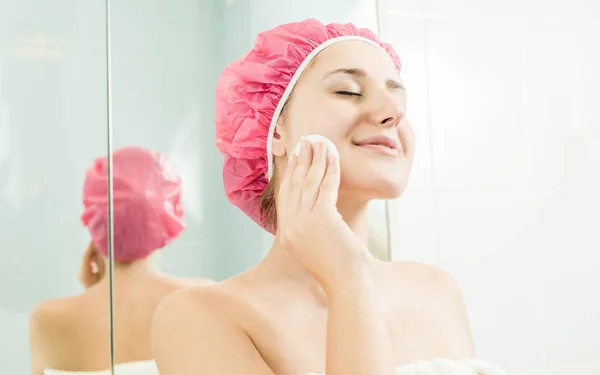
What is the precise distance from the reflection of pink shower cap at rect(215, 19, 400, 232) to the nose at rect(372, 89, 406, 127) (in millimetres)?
117

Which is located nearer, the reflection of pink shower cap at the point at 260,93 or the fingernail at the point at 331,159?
the fingernail at the point at 331,159

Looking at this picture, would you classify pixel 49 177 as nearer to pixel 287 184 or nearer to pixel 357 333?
pixel 287 184

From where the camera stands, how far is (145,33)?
110 centimetres

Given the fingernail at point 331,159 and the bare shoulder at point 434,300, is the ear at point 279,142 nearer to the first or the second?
the fingernail at point 331,159

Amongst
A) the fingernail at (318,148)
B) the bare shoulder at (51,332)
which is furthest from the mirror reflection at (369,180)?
the bare shoulder at (51,332)

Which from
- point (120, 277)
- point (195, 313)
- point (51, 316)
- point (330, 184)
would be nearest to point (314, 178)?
point (330, 184)

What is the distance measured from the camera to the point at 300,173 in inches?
35.6

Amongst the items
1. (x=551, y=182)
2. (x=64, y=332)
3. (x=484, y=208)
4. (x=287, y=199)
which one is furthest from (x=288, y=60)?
(x=551, y=182)

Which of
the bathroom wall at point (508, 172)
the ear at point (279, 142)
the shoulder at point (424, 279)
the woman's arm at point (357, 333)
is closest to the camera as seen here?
the woman's arm at point (357, 333)

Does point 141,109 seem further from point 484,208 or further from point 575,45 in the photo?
point 575,45

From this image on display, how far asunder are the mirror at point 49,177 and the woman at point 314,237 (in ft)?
0.53

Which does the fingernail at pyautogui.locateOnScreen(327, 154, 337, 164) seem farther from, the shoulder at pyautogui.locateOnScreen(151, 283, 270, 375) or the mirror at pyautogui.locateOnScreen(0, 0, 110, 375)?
the mirror at pyautogui.locateOnScreen(0, 0, 110, 375)

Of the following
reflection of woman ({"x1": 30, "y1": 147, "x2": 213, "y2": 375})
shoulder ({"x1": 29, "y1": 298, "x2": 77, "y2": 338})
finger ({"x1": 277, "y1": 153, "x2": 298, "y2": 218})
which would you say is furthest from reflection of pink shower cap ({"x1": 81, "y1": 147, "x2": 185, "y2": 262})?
finger ({"x1": 277, "y1": 153, "x2": 298, "y2": 218})

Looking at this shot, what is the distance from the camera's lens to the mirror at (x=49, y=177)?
40.0 inches
